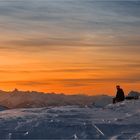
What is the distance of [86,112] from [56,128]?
6.36 meters

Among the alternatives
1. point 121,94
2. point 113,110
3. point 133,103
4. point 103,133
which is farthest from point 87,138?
point 121,94

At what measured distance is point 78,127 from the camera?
28500 millimetres

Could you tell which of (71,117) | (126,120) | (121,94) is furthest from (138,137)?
(121,94)

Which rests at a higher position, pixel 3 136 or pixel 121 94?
pixel 121 94

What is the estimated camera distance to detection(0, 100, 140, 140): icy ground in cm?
2730

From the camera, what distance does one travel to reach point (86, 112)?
113 ft

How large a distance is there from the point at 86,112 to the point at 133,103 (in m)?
5.56

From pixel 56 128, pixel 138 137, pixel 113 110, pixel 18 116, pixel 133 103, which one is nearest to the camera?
pixel 138 137

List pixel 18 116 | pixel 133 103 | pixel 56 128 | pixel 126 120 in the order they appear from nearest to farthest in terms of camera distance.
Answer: pixel 56 128
pixel 126 120
pixel 18 116
pixel 133 103

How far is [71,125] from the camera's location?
28.9 metres

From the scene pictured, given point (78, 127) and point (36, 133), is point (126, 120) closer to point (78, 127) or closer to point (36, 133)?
point (78, 127)

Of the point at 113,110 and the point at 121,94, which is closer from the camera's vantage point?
the point at 113,110

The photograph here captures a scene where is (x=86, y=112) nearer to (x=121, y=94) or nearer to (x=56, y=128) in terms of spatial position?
(x=56, y=128)

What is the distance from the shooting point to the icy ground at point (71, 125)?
2730 cm
